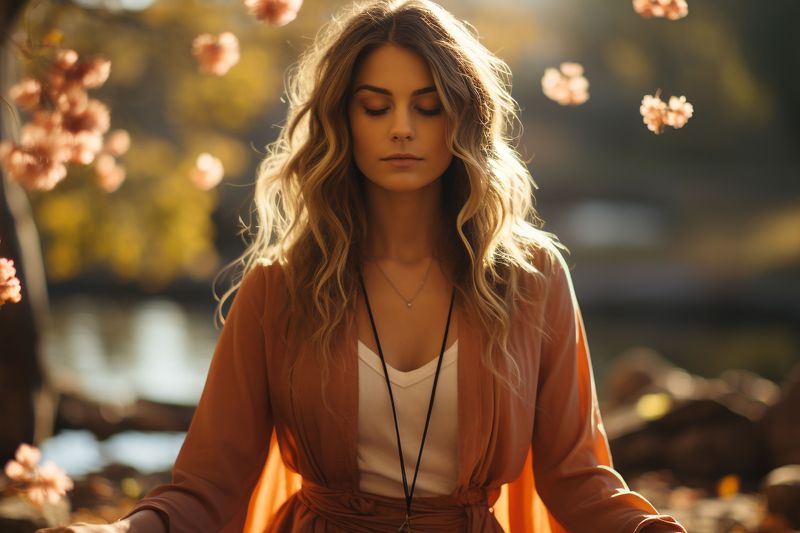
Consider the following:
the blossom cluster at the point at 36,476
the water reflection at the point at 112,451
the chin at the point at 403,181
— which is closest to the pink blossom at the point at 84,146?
the blossom cluster at the point at 36,476

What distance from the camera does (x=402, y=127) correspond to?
6.23ft

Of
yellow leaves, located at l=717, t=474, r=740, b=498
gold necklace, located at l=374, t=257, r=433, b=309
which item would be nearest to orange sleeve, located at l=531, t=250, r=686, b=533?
gold necklace, located at l=374, t=257, r=433, b=309

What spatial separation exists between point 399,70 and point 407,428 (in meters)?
0.70

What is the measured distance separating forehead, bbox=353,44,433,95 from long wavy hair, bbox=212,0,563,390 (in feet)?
0.06

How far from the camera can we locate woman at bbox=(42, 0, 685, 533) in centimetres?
191

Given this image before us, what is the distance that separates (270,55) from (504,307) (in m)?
5.51

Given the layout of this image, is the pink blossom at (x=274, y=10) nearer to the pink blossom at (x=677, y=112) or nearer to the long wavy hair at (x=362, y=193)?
the long wavy hair at (x=362, y=193)

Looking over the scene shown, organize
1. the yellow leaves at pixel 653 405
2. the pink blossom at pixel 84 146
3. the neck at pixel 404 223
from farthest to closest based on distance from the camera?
the yellow leaves at pixel 653 405
the pink blossom at pixel 84 146
the neck at pixel 404 223

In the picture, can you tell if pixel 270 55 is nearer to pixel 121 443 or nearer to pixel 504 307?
pixel 121 443

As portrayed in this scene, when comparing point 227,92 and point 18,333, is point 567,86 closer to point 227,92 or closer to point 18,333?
point 18,333

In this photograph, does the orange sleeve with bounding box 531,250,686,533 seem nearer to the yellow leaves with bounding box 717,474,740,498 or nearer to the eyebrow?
the eyebrow

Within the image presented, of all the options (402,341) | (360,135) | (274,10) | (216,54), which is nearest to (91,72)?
(216,54)

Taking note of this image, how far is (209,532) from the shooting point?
185cm

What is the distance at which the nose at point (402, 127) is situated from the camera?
190cm
